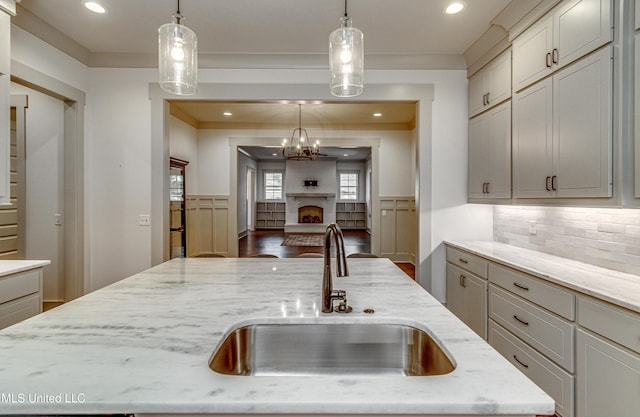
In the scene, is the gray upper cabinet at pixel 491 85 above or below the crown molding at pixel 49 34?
below

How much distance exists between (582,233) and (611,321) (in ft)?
3.48

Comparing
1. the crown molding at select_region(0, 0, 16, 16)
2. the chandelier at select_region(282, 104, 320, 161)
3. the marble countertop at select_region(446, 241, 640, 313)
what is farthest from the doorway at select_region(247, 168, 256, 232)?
the marble countertop at select_region(446, 241, 640, 313)

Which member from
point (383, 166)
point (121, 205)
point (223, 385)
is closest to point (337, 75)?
point (223, 385)

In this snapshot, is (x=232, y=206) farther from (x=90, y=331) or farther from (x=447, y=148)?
(x=90, y=331)

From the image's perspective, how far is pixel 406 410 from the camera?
2.29 feet

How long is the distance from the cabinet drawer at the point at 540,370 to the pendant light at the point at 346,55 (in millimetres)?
2026

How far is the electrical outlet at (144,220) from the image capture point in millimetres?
3604

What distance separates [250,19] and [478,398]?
3.09m

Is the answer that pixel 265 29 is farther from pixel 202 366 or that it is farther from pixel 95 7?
pixel 202 366

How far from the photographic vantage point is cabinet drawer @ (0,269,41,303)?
2141 millimetres

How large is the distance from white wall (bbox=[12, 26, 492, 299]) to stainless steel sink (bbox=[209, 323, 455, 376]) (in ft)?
8.45

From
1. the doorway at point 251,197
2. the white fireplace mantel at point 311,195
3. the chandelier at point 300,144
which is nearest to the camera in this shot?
the chandelier at point 300,144

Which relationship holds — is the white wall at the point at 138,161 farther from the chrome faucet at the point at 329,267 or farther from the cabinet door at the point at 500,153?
the chrome faucet at the point at 329,267

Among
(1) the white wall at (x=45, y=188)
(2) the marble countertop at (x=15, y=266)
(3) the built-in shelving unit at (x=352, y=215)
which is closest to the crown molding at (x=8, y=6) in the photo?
(1) the white wall at (x=45, y=188)
